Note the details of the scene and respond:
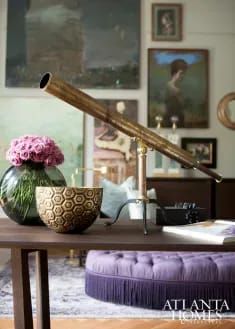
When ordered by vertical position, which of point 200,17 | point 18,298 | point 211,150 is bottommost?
point 18,298

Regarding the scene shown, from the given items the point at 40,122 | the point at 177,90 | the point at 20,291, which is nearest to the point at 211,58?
the point at 177,90

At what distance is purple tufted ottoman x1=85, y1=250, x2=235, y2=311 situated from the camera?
2.96 m

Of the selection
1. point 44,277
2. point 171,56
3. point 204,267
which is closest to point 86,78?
point 171,56

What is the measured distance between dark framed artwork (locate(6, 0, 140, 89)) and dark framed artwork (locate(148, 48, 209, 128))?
262mm

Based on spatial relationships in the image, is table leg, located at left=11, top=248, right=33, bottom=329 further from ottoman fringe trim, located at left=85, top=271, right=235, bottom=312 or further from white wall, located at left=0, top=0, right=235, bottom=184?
→ white wall, located at left=0, top=0, right=235, bottom=184

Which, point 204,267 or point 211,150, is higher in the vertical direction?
point 211,150

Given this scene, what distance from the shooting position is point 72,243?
1.26 m

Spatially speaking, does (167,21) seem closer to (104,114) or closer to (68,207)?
(104,114)

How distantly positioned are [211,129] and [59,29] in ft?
7.47

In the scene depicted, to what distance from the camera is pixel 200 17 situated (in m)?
5.84

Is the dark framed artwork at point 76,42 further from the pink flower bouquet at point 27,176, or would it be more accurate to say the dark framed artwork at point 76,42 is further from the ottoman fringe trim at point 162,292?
the pink flower bouquet at point 27,176

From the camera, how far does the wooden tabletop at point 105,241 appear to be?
126cm

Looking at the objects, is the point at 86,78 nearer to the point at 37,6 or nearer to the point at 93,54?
the point at 93,54

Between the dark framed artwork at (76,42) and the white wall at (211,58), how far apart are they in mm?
90
